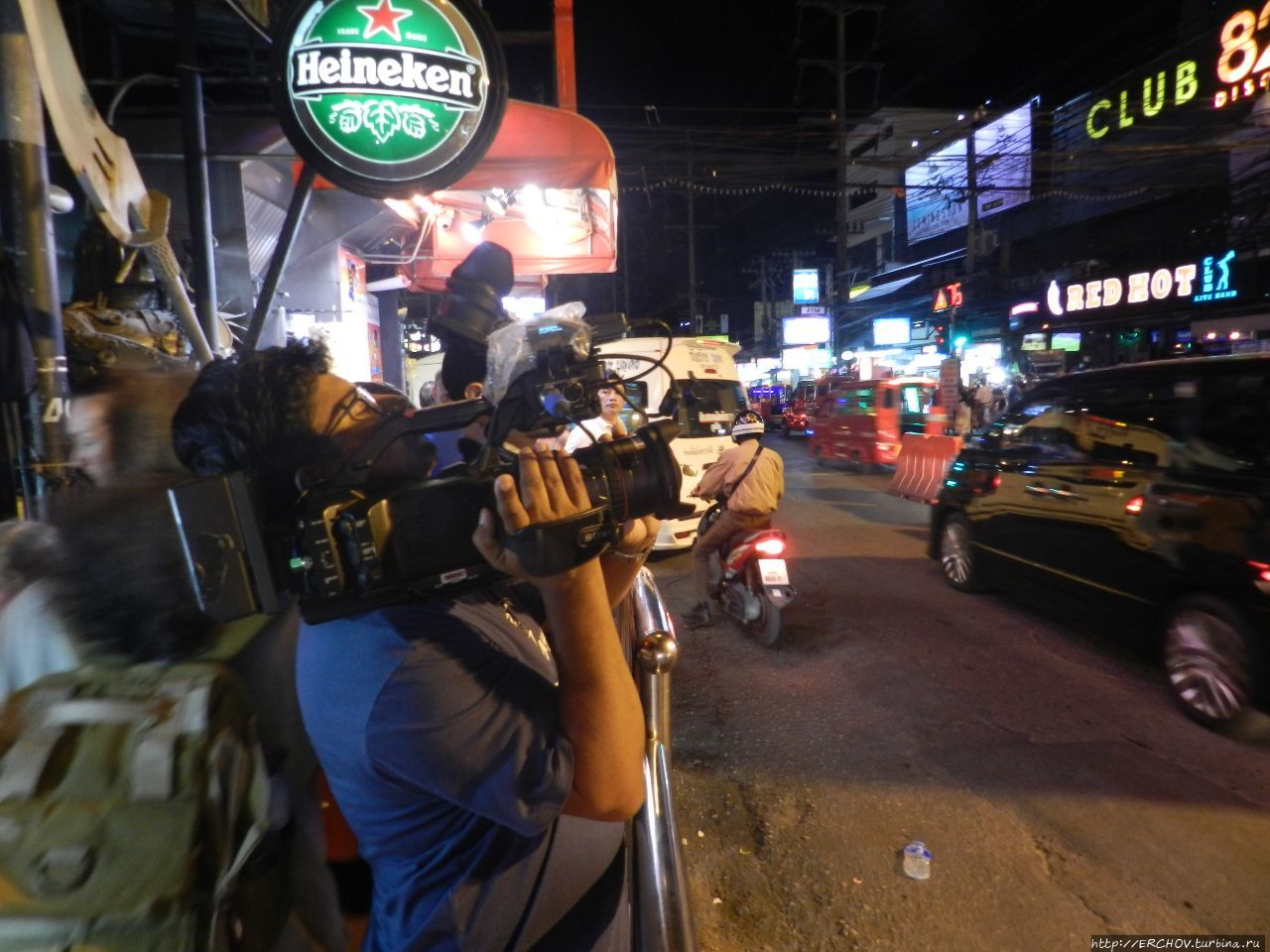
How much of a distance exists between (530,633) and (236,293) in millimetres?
5066

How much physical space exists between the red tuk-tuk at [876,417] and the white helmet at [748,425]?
34.4 ft

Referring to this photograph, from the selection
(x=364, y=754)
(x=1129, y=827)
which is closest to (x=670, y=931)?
(x=364, y=754)

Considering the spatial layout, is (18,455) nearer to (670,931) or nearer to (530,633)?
(530,633)

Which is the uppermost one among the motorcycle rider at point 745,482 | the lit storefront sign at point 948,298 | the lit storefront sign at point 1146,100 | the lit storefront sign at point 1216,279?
the lit storefront sign at point 1146,100

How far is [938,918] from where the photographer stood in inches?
102

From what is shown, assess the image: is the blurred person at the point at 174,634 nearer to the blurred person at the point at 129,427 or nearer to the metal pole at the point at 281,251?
the blurred person at the point at 129,427

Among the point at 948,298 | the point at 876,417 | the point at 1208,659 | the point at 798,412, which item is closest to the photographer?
the point at 1208,659

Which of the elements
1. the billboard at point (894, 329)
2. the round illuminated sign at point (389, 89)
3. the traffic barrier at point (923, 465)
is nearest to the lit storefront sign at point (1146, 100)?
the billboard at point (894, 329)

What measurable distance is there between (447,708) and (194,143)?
4.07 metres

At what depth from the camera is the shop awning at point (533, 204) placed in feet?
15.3

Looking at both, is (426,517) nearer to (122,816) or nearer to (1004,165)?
(122,816)

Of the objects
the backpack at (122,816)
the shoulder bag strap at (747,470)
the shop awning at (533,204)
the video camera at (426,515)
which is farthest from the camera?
the shoulder bag strap at (747,470)

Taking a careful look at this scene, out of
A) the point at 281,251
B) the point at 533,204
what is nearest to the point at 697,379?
the point at 533,204

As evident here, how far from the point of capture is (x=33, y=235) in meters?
2.74
